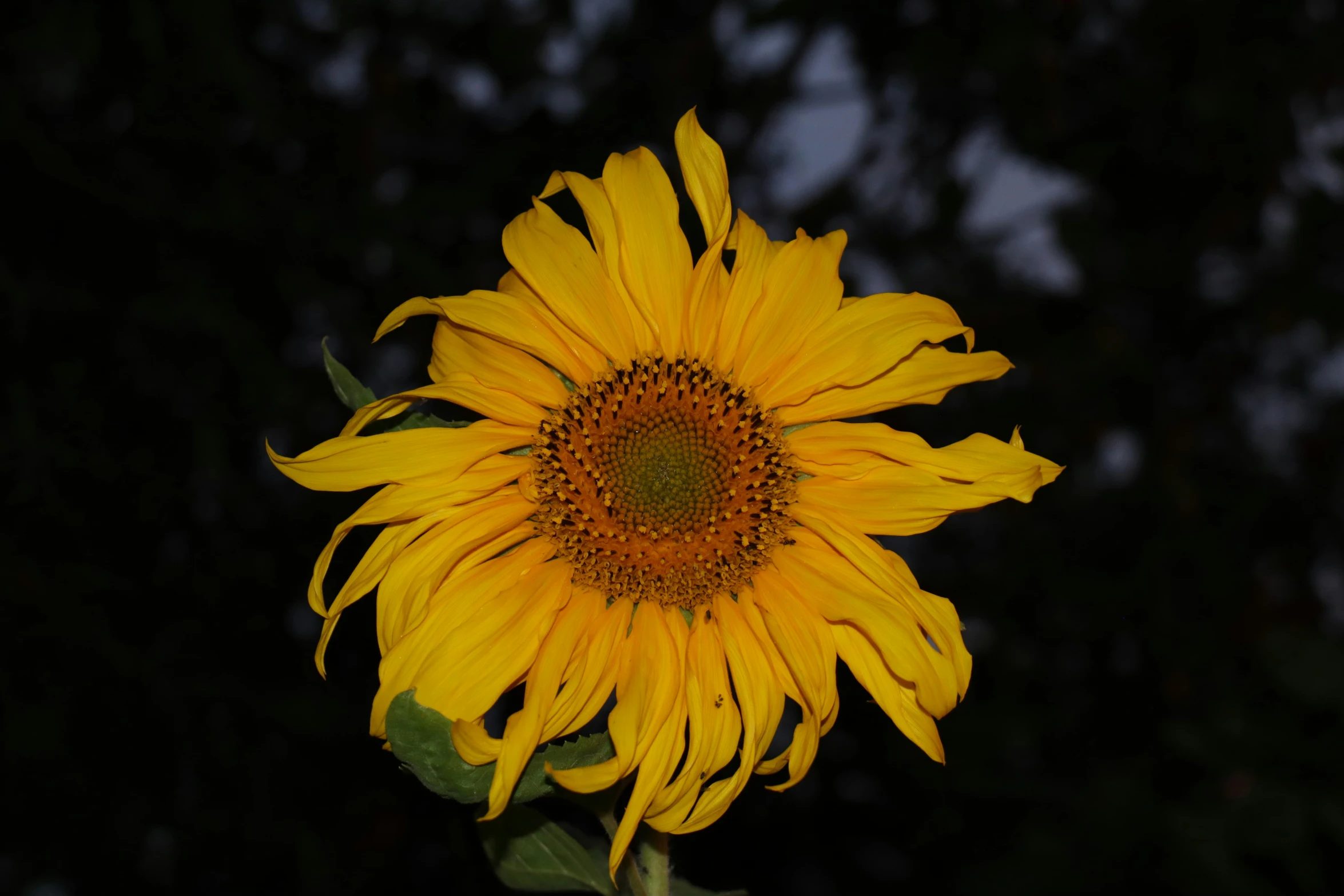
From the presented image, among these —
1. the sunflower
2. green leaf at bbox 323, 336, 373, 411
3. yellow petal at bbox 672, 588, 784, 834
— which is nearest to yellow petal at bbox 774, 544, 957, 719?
the sunflower

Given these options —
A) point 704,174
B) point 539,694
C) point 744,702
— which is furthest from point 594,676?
point 704,174

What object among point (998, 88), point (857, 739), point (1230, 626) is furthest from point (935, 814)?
point (998, 88)

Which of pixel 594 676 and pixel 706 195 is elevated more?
pixel 706 195

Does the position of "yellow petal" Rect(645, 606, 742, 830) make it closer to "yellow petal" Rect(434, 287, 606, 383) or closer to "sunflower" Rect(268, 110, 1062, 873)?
"sunflower" Rect(268, 110, 1062, 873)

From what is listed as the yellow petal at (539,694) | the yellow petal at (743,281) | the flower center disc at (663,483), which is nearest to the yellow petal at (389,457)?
the flower center disc at (663,483)

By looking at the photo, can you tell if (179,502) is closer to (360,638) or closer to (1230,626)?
(360,638)

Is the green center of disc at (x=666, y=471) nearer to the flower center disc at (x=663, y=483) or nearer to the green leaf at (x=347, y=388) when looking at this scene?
the flower center disc at (x=663, y=483)

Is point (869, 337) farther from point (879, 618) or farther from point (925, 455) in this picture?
point (879, 618)
